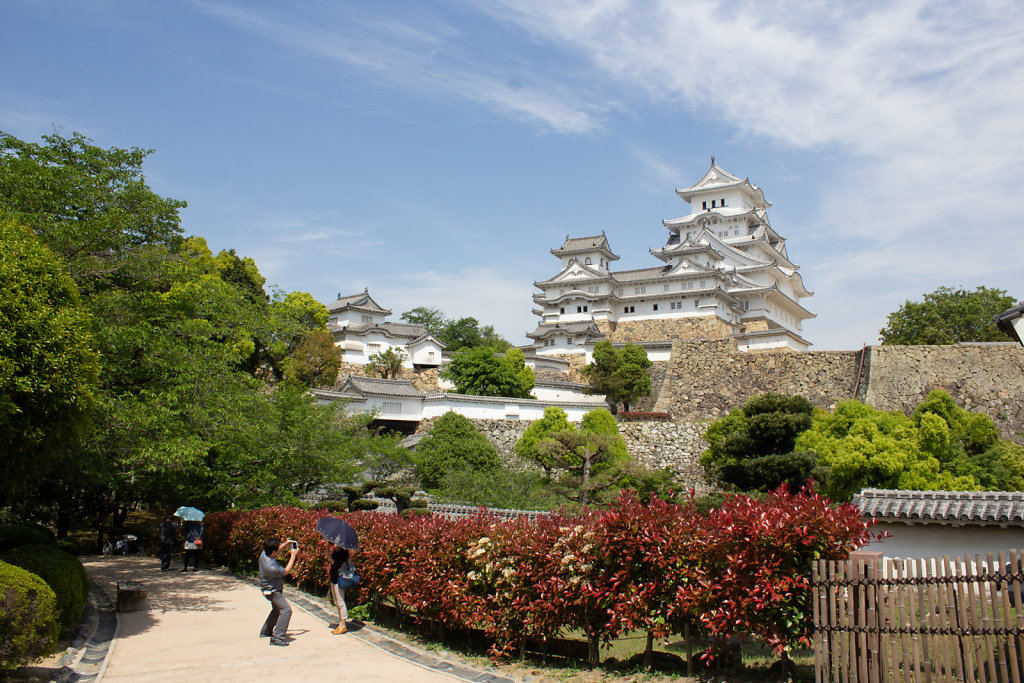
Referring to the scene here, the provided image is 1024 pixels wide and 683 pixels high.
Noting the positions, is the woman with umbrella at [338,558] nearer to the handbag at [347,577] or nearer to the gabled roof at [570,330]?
the handbag at [347,577]

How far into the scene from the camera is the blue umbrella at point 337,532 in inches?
326

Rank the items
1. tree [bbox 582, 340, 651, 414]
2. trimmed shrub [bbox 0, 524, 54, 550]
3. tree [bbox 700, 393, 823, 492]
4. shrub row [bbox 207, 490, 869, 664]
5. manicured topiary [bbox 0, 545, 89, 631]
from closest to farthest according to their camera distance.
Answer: shrub row [bbox 207, 490, 869, 664] → manicured topiary [bbox 0, 545, 89, 631] → trimmed shrub [bbox 0, 524, 54, 550] → tree [bbox 700, 393, 823, 492] → tree [bbox 582, 340, 651, 414]

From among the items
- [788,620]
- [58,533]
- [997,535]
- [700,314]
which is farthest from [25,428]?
[700,314]

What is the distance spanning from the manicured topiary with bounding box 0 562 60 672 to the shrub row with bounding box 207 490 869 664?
3.23m

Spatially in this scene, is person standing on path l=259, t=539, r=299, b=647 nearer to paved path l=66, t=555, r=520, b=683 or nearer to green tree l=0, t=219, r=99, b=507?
paved path l=66, t=555, r=520, b=683

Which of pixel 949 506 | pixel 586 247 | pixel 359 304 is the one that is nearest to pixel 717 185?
pixel 586 247

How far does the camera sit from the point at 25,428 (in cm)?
630

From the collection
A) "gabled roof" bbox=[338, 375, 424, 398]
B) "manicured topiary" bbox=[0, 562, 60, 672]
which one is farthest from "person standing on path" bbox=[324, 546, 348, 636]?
"gabled roof" bbox=[338, 375, 424, 398]

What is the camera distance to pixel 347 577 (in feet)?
27.2

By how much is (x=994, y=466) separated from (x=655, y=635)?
17232mm

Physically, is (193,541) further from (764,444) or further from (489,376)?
(489,376)

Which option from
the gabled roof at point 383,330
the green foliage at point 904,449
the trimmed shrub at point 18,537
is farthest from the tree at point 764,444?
the gabled roof at point 383,330

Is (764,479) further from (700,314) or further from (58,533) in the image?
(700,314)

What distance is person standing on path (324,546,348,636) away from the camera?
7.96 meters
